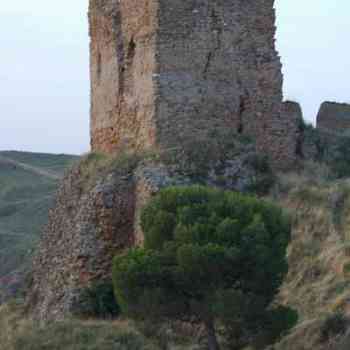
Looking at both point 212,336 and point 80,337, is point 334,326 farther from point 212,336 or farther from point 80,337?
point 80,337

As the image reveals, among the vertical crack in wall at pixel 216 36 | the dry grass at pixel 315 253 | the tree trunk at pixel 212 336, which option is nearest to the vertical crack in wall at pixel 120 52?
the vertical crack in wall at pixel 216 36

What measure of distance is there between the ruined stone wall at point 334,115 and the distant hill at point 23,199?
29.2 ft

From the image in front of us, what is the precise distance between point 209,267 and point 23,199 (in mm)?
34026

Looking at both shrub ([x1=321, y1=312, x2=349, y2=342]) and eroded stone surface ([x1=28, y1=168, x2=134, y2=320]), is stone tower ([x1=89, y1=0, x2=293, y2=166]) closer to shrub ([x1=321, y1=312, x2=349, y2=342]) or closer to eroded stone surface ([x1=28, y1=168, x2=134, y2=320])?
eroded stone surface ([x1=28, y1=168, x2=134, y2=320])

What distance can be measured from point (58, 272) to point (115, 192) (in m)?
1.70

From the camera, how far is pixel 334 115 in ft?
83.6

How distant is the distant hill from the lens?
39.0m

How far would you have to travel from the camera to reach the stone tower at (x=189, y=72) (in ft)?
67.6

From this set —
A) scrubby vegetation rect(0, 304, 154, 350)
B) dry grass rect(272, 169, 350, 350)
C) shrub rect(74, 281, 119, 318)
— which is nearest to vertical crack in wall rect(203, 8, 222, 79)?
dry grass rect(272, 169, 350, 350)

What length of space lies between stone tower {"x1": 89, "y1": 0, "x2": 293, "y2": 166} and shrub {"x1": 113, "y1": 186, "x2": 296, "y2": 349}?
13.9ft

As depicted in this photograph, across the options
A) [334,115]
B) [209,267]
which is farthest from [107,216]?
[334,115]

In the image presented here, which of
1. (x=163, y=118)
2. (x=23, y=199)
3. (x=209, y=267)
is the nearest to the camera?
(x=209, y=267)

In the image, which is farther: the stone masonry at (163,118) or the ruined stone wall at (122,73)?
the ruined stone wall at (122,73)

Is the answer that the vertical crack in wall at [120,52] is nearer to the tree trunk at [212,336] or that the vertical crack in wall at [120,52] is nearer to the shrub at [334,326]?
the tree trunk at [212,336]
